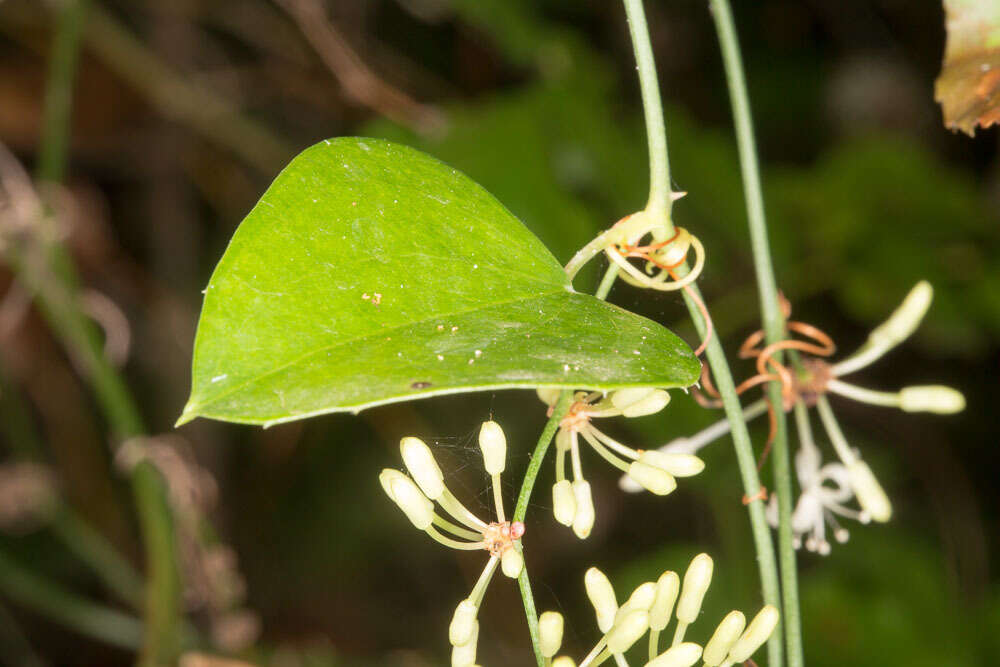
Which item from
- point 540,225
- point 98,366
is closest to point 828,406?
point 540,225

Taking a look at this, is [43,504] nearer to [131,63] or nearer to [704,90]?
[131,63]

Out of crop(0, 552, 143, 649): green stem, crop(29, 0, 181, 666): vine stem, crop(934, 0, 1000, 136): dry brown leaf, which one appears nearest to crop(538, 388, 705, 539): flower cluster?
crop(934, 0, 1000, 136): dry brown leaf


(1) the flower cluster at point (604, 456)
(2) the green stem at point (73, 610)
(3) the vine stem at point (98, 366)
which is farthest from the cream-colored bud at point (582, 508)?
(2) the green stem at point (73, 610)

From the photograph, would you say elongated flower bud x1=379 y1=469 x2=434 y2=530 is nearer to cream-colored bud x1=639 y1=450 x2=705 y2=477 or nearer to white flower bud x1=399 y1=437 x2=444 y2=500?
white flower bud x1=399 y1=437 x2=444 y2=500

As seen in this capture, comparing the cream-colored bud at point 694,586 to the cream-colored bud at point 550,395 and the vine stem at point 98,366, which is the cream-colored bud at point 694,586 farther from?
the vine stem at point 98,366

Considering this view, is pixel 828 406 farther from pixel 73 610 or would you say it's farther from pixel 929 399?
pixel 73 610
